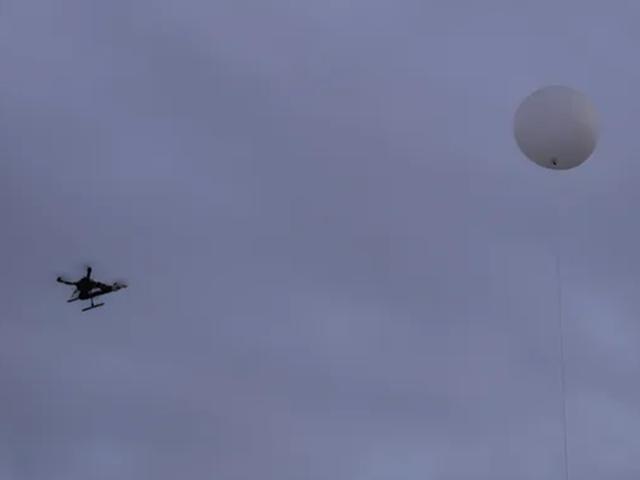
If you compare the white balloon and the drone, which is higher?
the drone

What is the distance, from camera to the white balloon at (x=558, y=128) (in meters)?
33.1

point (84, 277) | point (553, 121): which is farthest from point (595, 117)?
point (84, 277)

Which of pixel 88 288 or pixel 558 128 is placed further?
pixel 88 288

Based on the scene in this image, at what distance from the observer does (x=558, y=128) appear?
33.1 meters

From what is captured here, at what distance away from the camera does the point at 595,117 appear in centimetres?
3366

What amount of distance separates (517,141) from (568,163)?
1580mm

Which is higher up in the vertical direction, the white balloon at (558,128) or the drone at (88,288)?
the drone at (88,288)

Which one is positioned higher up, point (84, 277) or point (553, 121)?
point (84, 277)

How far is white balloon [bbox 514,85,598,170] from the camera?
108ft

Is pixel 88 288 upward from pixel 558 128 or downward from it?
upward

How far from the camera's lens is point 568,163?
110 ft

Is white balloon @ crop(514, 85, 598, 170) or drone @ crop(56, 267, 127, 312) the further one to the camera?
drone @ crop(56, 267, 127, 312)

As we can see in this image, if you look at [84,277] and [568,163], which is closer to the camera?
[568,163]

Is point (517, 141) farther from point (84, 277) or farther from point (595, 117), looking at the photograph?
point (84, 277)
